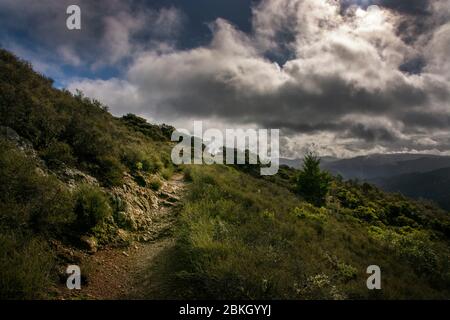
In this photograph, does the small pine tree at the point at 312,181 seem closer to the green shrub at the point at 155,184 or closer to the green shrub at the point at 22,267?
the green shrub at the point at 155,184

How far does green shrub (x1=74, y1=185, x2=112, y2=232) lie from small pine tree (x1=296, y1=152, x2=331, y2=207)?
26911 mm

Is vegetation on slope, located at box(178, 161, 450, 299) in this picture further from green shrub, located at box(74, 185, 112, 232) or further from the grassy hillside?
green shrub, located at box(74, 185, 112, 232)

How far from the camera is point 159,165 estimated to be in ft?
50.3

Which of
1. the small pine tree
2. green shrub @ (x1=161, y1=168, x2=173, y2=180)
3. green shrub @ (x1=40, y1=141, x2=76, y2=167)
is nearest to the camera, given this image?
green shrub @ (x1=40, y1=141, x2=76, y2=167)

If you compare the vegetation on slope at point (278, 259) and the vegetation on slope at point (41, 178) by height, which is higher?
the vegetation on slope at point (41, 178)

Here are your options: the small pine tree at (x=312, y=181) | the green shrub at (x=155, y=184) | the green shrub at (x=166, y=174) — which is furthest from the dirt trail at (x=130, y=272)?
the small pine tree at (x=312, y=181)

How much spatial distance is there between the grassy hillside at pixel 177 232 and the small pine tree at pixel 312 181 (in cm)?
1954

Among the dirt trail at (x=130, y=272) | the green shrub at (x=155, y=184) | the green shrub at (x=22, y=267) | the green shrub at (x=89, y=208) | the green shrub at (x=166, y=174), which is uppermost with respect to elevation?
the green shrub at (x=166, y=174)

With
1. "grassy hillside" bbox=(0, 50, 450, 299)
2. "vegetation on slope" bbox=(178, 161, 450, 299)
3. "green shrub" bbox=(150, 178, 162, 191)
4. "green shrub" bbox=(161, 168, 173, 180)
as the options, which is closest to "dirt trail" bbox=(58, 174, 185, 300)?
"grassy hillside" bbox=(0, 50, 450, 299)

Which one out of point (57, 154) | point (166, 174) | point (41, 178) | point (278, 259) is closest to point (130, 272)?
point (41, 178)

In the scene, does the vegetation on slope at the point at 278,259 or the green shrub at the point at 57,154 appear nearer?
the vegetation on slope at the point at 278,259

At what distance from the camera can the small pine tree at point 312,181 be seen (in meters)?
32.1

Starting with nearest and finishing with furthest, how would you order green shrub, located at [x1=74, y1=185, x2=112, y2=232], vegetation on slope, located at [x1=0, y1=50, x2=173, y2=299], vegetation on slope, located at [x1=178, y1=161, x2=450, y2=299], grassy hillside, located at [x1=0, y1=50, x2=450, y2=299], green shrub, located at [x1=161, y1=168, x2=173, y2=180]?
vegetation on slope, located at [x1=0, y1=50, x2=173, y2=299] → grassy hillside, located at [x1=0, y1=50, x2=450, y2=299] → vegetation on slope, located at [x1=178, y1=161, x2=450, y2=299] → green shrub, located at [x1=74, y1=185, x2=112, y2=232] → green shrub, located at [x1=161, y1=168, x2=173, y2=180]

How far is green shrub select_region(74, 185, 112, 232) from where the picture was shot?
7.14 meters
